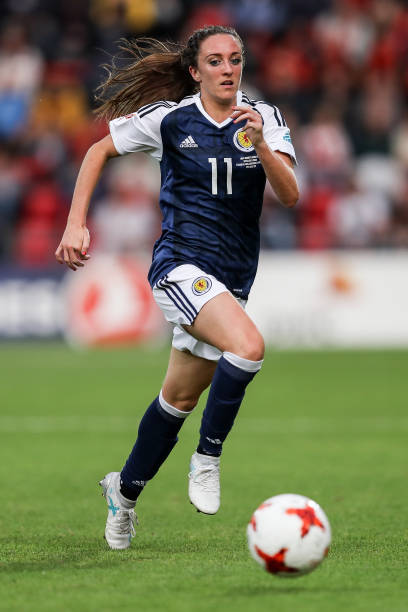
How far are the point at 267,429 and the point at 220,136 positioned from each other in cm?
456

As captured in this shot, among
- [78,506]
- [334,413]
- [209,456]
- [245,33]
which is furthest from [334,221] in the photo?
[209,456]

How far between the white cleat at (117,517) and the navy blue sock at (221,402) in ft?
1.66

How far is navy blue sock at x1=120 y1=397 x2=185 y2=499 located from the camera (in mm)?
5246

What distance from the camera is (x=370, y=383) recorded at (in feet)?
40.0


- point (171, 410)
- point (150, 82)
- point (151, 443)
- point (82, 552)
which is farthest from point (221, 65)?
point (82, 552)

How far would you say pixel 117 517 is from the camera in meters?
5.18

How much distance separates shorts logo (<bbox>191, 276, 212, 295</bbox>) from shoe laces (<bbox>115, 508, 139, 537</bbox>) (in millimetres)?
1058

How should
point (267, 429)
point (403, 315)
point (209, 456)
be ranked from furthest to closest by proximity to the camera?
point (403, 315)
point (267, 429)
point (209, 456)

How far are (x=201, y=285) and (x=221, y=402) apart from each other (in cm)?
51

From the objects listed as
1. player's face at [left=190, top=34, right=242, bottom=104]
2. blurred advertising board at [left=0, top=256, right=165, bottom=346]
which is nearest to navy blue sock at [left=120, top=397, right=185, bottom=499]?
player's face at [left=190, top=34, right=242, bottom=104]

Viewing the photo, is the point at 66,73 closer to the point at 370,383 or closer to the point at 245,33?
the point at 245,33

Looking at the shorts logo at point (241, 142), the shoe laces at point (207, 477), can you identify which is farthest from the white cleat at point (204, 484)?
the shorts logo at point (241, 142)

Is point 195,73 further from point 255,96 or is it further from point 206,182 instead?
point 255,96

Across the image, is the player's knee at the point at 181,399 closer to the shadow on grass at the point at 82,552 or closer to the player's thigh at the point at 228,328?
the player's thigh at the point at 228,328
